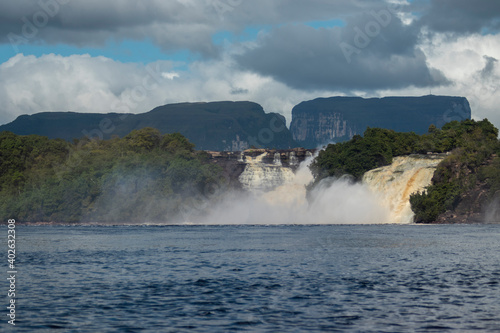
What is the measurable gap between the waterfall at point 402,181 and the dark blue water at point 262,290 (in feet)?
207

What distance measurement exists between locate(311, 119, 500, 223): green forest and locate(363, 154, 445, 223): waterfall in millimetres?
3106

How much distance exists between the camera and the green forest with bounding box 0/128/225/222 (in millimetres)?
146125

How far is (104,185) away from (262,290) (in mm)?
118875

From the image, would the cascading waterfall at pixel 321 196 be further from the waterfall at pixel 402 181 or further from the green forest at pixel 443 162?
the green forest at pixel 443 162

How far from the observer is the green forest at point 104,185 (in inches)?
5753

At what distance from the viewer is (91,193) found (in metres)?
148

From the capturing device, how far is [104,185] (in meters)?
148

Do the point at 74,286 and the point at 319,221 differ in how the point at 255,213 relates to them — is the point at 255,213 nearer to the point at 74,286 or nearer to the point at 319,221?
the point at 319,221

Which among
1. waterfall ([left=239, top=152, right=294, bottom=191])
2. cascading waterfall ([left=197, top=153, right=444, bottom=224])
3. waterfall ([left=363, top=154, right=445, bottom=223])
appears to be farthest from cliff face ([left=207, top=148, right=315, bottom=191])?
waterfall ([left=363, top=154, right=445, bottom=223])

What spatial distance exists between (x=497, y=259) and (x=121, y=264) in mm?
25857

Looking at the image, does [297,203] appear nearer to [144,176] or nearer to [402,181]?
[144,176]

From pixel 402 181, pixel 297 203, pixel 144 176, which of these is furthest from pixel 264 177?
pixel 402 181

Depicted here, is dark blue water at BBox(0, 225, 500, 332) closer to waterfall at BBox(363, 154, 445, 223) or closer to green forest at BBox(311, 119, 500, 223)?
green forest at BBox(311, 119, 500, 223)

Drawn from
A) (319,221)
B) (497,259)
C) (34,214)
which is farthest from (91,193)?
(497,259)
